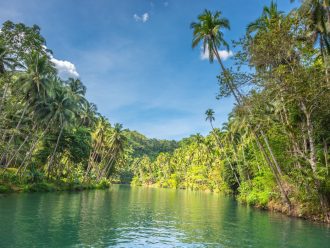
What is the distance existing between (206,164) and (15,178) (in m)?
79.0

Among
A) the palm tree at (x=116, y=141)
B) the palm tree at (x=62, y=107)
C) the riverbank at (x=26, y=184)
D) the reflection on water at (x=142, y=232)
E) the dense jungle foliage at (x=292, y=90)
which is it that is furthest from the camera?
the palm tree at (x=116, y=141)

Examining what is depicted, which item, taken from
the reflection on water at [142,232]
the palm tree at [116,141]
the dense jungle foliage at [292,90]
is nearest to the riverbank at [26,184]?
the reflection on water at [142,232]

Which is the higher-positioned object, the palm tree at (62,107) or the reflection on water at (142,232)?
the palm tree at (62,107)

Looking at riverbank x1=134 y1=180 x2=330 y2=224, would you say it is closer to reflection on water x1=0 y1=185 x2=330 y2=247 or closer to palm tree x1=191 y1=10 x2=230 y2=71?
reflection on water x1=0 y1=185 x2=330 y2=247

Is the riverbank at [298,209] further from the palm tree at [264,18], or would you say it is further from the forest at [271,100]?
the palm tree at [264,18]

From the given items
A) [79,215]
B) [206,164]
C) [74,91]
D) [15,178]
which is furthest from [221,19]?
[206,164]

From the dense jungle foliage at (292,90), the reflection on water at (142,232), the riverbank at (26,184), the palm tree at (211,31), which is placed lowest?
the reflection on water at (142,232)

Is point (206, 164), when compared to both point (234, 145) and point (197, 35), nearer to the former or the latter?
point (234, 145)

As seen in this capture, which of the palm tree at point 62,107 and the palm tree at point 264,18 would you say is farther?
the palm tree at point 62,107

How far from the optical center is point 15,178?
46.6 m

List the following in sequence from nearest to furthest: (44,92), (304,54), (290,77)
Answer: (290,77) < (304,54) < (44,92)

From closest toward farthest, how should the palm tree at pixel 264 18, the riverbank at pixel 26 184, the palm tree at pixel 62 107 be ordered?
the palm tree at pixel 264 18 < the riverbank at pixel 26 184 < the palm tree at pixel 62 107

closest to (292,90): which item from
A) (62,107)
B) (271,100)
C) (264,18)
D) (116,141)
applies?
(271,100)

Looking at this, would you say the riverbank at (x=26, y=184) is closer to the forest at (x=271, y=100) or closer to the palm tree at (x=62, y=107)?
the forest at (x=271, y=100)
